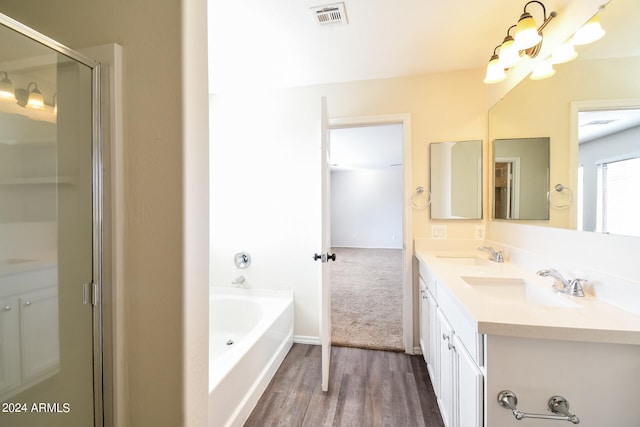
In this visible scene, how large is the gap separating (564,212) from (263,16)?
79.1 inches

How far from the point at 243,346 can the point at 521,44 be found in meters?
2.38

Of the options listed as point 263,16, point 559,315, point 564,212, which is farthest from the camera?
point 263,16

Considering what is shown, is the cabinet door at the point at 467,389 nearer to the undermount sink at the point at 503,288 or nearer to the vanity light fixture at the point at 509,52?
the undermount sink at the point at 503,288

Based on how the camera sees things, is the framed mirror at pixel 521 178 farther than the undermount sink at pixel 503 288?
Yes

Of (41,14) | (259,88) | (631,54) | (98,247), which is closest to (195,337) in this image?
(98,247)

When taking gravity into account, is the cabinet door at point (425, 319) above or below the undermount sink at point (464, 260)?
below

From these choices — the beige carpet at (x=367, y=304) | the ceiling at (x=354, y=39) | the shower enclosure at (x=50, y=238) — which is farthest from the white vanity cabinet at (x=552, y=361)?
the ceiling at (x=354, y=39)

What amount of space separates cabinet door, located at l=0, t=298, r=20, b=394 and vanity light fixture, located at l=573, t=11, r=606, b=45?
259 cm

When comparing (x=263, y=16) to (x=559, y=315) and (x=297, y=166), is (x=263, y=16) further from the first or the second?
(x=559, y=315)

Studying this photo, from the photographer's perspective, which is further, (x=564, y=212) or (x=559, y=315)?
(x=564, y=212)

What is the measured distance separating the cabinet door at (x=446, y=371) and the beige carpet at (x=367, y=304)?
888 mm

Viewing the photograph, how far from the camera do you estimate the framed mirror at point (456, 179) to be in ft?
6.73

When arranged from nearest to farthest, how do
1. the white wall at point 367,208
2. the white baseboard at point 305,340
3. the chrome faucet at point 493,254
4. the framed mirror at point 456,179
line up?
1. the chrome faucet at point 493,254
2. the framed mirror at point 456,179
3. the white baseboard at point 305,340
4. the white wall at point 367,208

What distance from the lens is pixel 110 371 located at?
0.90m
